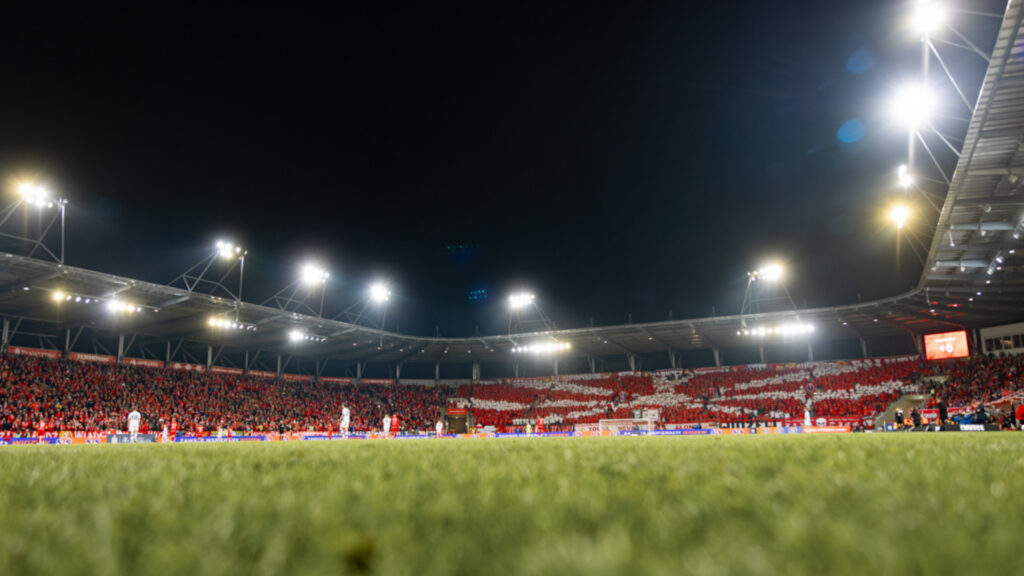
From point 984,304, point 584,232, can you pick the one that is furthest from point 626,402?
point 984,304

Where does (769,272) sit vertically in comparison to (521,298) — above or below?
above

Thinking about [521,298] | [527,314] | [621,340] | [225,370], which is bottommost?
[225,370]

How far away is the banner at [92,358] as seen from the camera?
37188 millimetres

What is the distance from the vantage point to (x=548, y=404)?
2000 inches

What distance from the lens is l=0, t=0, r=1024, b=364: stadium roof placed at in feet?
50.3

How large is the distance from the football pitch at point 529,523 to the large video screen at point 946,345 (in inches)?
1840

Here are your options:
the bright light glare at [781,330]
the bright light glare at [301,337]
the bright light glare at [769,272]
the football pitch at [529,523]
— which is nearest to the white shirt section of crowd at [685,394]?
the bright light glare at [781,330]

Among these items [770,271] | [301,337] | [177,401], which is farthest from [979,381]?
[177,401]

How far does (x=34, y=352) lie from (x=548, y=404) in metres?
39.6

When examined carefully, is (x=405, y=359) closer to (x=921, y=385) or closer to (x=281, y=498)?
(x=921, y=385)

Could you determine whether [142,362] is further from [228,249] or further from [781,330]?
[781,330]

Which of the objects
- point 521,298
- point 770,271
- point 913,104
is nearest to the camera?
Result: point 913,104

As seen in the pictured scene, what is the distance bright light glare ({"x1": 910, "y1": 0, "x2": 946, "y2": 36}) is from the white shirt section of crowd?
29526 mm

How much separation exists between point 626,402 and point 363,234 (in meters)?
27.7
